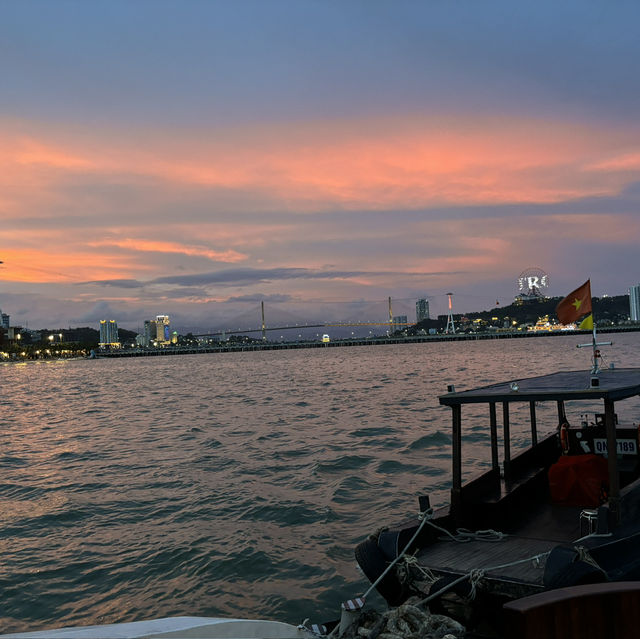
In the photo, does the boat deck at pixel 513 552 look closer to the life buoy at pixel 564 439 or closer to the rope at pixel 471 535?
the rope at pixel 471 535

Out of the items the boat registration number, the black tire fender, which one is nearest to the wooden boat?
the black tire fender

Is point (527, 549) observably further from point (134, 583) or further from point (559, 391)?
point (134, 583)

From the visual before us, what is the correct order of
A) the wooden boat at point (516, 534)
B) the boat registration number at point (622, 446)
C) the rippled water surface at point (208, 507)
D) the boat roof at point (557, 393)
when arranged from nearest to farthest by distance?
1. the wooden boat at point (516, 534)
2. the boat roof at point (557, 393)
3. the rippled water surface at point (208, 507)
4. the boat registration number at point (622, 446)

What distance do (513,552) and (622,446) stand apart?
5612 mm

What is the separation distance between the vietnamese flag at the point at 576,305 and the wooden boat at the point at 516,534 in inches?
47.4

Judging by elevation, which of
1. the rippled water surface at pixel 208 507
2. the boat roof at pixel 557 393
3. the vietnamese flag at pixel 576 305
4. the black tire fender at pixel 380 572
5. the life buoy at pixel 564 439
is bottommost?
the rippled water surface at pixel 208 507

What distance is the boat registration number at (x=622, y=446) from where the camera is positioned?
11984 mm

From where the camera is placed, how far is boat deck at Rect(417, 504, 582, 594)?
7.23 metres

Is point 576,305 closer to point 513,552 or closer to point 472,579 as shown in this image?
point 513,552

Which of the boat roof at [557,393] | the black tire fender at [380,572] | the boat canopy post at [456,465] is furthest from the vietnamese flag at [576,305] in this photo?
the black tire fender at [380,572]

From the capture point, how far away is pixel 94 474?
21984mm

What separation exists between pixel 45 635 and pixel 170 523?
10529 millimetres

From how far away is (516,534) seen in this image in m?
9.05

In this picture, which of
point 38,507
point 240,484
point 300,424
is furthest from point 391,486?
point 300,424
